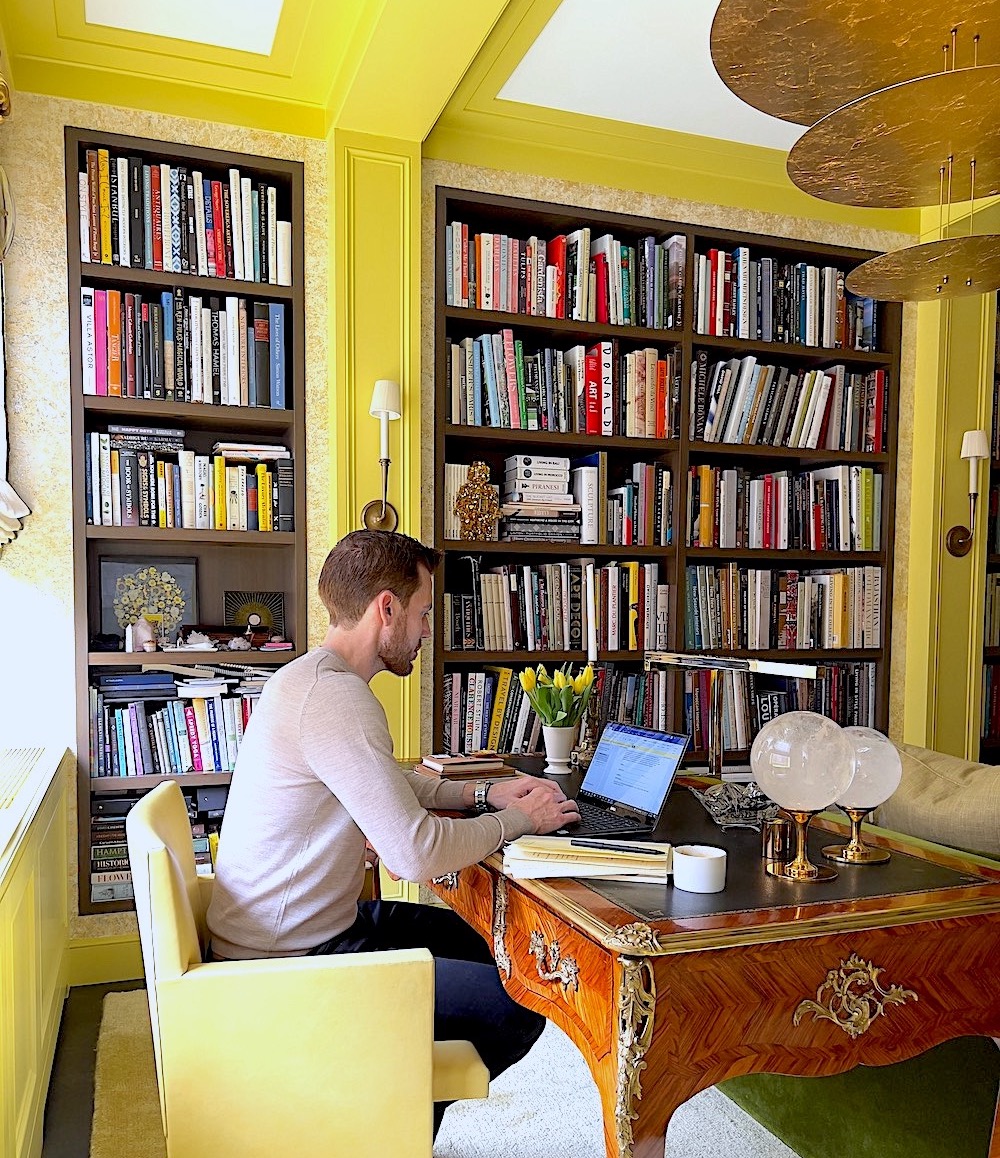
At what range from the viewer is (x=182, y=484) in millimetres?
3244

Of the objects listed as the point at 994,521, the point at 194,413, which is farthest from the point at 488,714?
the point at 994,521

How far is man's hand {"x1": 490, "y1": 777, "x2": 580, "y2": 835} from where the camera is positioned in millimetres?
1864

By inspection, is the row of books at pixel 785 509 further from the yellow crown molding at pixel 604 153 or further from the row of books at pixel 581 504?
the yellow crown molding at pixel 604 153

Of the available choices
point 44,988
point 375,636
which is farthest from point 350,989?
point 44,988

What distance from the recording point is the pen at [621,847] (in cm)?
158

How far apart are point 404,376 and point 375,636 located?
1609 millimetres

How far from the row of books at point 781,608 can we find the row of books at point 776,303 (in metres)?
0.94

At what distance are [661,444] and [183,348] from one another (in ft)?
5.73

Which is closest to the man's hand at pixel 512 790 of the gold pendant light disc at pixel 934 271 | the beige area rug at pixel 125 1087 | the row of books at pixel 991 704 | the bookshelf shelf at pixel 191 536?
the beige area rug at pixel 125 1087

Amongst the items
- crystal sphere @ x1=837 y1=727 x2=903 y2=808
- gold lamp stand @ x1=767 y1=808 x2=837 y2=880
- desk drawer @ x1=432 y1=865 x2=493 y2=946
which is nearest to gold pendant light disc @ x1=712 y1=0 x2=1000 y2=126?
crystal sphere @ x1=837 y1=727 x2=903 y2=808

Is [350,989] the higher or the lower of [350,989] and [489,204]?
the lower

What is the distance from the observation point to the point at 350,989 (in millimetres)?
1556

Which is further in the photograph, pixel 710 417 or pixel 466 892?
pixel 710 417

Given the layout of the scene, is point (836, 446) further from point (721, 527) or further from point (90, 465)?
point (90, 465)
